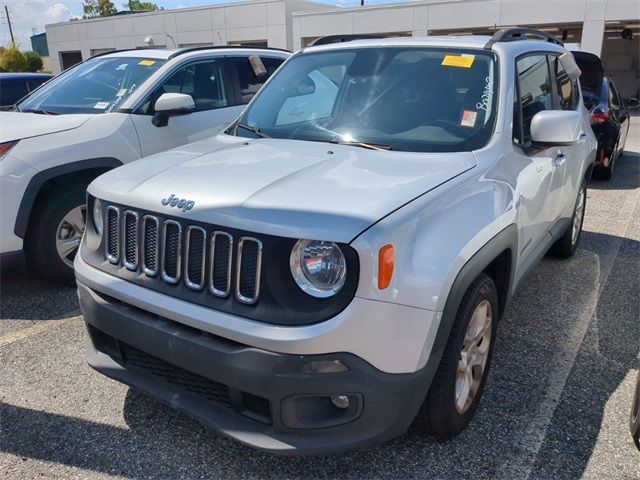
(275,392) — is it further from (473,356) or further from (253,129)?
(253,129)

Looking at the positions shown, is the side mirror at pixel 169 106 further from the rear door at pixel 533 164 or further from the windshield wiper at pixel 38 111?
the rear door at pixel 533 164

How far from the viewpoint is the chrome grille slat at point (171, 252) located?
2.28m

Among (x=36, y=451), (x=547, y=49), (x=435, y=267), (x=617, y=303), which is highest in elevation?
(x=547, y=49)

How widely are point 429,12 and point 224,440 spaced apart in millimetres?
24688

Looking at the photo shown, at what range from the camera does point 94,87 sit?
5062mm

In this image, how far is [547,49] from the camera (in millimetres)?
4020

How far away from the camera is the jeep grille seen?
212 centimetres

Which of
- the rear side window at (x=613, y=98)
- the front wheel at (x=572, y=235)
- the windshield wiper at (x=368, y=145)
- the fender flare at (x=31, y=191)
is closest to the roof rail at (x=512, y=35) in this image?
the windshield wiper at (x=368, y=145)

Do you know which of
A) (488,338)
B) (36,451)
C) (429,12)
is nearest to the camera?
(36,451)

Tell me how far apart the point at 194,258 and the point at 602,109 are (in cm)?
781

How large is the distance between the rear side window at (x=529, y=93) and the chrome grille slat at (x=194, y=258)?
1.85 meters

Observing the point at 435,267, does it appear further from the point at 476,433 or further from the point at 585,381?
the point at 585,381

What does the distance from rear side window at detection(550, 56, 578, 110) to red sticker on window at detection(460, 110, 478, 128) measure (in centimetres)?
156

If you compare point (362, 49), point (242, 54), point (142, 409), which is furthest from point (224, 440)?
point (242, 54)
